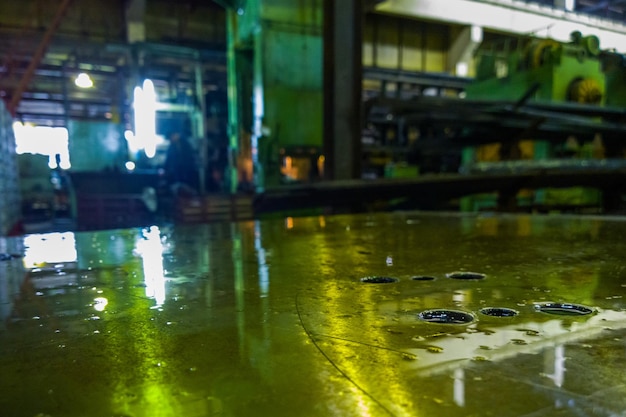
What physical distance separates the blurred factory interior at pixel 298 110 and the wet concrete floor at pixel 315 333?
274cm

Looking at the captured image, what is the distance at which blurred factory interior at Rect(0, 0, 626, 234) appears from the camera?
5.01m

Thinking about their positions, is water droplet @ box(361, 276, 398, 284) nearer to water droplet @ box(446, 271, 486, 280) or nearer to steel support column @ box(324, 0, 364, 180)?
water droplet @ box(446, 271, 486, 280)

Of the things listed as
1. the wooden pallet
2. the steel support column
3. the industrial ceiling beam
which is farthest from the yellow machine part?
the industrial ceiling beam

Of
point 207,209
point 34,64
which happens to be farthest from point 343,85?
point 34,64

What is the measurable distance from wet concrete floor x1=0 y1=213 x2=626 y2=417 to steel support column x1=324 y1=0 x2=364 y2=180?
340cm

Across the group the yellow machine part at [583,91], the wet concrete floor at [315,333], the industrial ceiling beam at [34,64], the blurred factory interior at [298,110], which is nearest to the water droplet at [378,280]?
the wet concrete floor at [315,333]

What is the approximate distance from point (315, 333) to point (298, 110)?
4536mm

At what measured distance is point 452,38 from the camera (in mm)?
12094

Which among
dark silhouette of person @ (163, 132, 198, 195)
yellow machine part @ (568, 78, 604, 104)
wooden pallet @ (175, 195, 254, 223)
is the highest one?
yellow machine part @ (568, 78, 604, 104)

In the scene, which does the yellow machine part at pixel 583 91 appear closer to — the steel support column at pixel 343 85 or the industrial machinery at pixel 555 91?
the industrial machinery at pixel 555 91

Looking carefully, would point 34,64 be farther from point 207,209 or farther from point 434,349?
point 434,349

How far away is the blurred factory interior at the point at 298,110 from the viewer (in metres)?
5.01

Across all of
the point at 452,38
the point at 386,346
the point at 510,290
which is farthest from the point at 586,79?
the point at 386,346

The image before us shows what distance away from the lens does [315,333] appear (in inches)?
33.8
